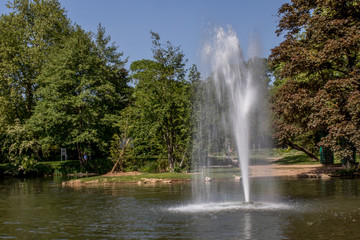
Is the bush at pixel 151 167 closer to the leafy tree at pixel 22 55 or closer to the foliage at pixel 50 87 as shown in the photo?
the foliage at pixel 50 87

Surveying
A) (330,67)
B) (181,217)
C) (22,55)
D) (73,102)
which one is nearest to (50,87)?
(73,102)

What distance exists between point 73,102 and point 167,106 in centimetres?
1209

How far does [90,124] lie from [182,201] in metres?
28.1

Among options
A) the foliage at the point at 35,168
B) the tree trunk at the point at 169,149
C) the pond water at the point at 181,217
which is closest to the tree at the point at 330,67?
the pond water at the point at 181,217

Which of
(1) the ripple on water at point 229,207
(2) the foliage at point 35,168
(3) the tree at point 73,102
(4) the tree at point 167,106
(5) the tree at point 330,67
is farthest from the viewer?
(2) the foliage at point 35,168

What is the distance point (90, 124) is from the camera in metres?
45.2

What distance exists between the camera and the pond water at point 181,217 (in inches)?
466

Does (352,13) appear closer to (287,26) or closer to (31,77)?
(287,26)

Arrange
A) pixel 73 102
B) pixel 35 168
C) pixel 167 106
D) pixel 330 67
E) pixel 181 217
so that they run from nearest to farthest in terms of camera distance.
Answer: pixel 181 217
pixel 330 67
pixel 167 106
pixel 73 102
pixel 35 168

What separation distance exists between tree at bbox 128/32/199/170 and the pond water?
16.8 metres

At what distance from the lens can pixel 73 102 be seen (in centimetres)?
4325

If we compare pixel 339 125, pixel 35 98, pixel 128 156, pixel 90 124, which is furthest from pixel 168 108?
pixel 35 98

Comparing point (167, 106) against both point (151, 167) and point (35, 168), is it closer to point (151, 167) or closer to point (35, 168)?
point (151, 167)

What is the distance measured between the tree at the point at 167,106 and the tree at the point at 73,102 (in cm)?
612
